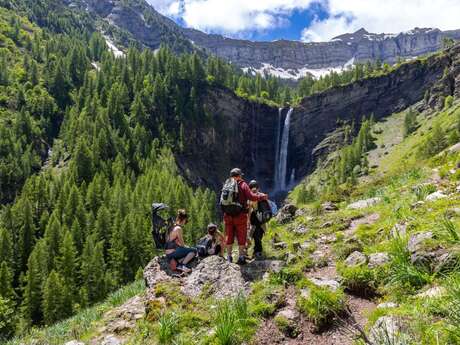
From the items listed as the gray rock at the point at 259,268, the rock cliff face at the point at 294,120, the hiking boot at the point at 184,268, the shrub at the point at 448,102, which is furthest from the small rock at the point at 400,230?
the rock cliff face at the point at 294,120

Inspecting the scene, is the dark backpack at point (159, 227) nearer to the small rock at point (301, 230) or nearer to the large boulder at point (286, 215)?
the small rock at point (301, 230)

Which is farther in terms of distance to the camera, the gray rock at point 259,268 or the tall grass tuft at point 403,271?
the gray rock at point 259,268

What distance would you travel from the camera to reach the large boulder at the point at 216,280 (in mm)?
10492

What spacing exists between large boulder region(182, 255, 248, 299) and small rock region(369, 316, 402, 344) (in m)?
3.87

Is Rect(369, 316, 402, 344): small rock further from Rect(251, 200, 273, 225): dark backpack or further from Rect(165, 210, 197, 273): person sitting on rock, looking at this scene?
Rect(165, 210, 197, 273): person sitting on rock

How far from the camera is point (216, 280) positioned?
11070 millimetres

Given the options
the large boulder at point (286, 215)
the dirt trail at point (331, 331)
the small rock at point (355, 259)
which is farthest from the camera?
the large boulder at point (286, 215)

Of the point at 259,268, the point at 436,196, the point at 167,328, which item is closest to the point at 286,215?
the point at 436,196

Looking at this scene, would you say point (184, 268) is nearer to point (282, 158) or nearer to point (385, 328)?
point (385, 328)

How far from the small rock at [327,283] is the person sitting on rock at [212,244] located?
16.9 feet

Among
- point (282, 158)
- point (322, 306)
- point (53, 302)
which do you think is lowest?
point (53, 302)

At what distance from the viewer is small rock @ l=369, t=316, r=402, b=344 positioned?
6072 millimetres

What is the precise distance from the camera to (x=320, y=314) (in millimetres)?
8172

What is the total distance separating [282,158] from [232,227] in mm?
133745
